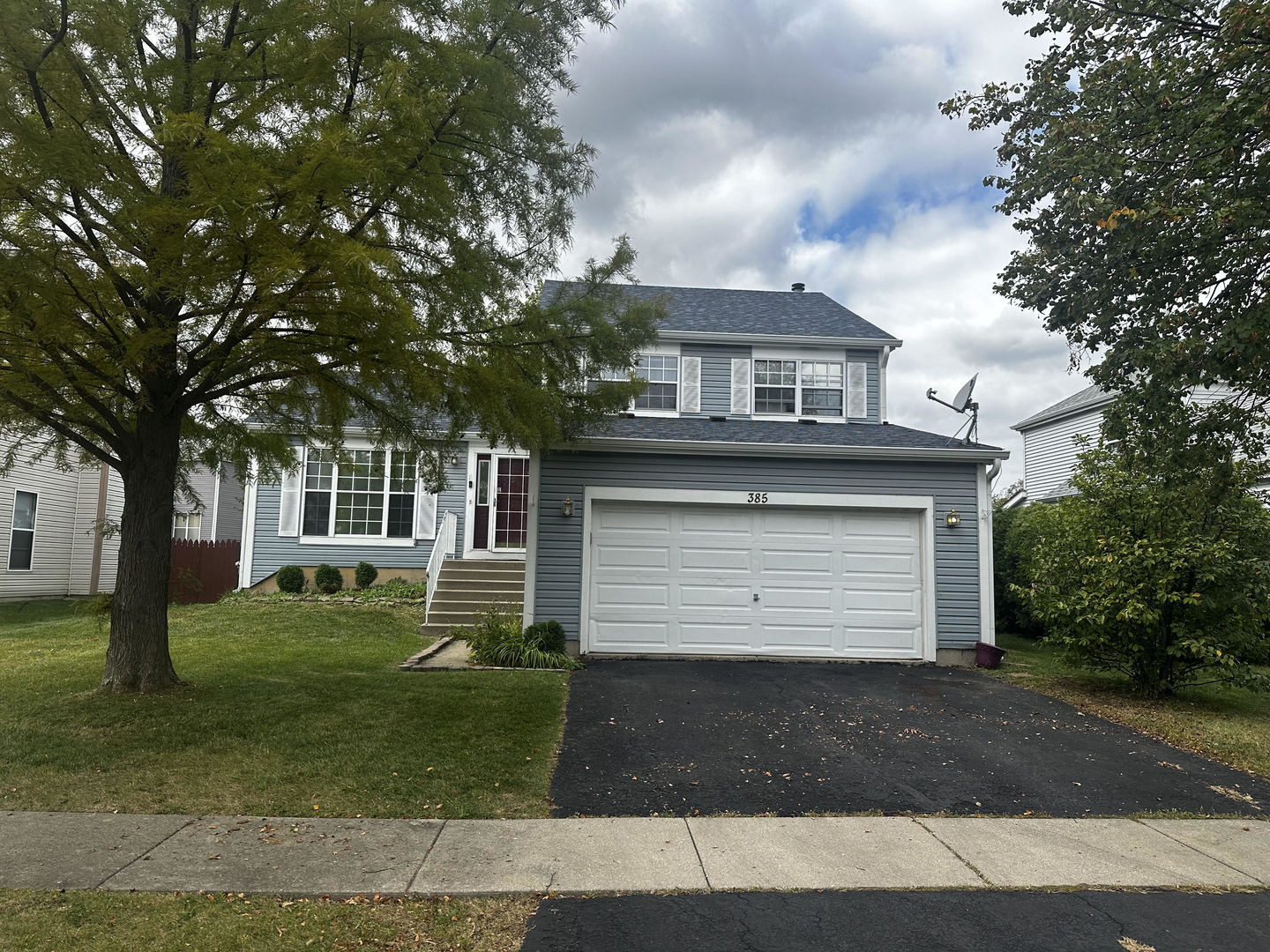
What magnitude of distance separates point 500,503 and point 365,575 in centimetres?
305

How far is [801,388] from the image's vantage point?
48.5 ft

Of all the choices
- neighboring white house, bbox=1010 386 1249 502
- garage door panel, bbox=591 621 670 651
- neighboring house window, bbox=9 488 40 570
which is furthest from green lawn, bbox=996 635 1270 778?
neighboring house window, bbox=9 488 40 570

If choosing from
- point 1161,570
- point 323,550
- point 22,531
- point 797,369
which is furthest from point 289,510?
point 1161,570

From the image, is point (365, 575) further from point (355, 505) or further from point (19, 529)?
point (19, 529)

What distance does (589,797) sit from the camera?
5543mm

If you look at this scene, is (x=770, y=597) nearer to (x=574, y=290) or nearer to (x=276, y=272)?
(x=574, y=290)

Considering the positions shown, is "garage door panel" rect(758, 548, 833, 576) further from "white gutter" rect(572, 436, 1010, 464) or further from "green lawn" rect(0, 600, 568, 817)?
"green lawn" rect(0, 600, 568, 817)

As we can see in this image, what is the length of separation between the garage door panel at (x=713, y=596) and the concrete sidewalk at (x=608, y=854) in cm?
598

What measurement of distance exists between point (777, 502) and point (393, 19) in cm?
762

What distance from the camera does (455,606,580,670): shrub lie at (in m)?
10.0

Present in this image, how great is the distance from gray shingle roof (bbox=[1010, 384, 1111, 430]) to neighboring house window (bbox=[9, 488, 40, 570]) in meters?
26.2

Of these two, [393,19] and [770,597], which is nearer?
[393,19]

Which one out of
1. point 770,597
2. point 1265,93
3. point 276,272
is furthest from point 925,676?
point 276,272

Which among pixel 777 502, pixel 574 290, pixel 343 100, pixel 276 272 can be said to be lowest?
pixel 777 502
